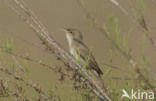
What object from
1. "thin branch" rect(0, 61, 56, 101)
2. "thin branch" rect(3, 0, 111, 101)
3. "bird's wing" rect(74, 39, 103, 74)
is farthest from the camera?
"bird's wing" rect(74, 39, 103, 74)

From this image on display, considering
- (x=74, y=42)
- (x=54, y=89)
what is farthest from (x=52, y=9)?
(x=54, y=89)

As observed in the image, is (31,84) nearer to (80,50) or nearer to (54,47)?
(54,47)

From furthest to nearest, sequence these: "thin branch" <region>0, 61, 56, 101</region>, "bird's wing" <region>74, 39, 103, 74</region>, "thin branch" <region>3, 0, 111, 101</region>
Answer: "bird's wing" <region>74, 39, 103, 74</region>
"thin branch" <region>0, 61, 56, 101</region>
"thin branch" <region>3, 0, 111, 101</region>

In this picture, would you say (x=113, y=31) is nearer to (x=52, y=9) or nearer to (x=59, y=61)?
(x=59, y=61)

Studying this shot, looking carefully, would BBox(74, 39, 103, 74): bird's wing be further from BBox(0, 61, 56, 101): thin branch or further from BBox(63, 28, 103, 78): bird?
BBox(0, 61, 56, 101): thin branch

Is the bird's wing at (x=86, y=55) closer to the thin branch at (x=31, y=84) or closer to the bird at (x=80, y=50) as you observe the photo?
the bird at (x=80, y=50)

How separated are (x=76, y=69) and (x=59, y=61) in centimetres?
14
